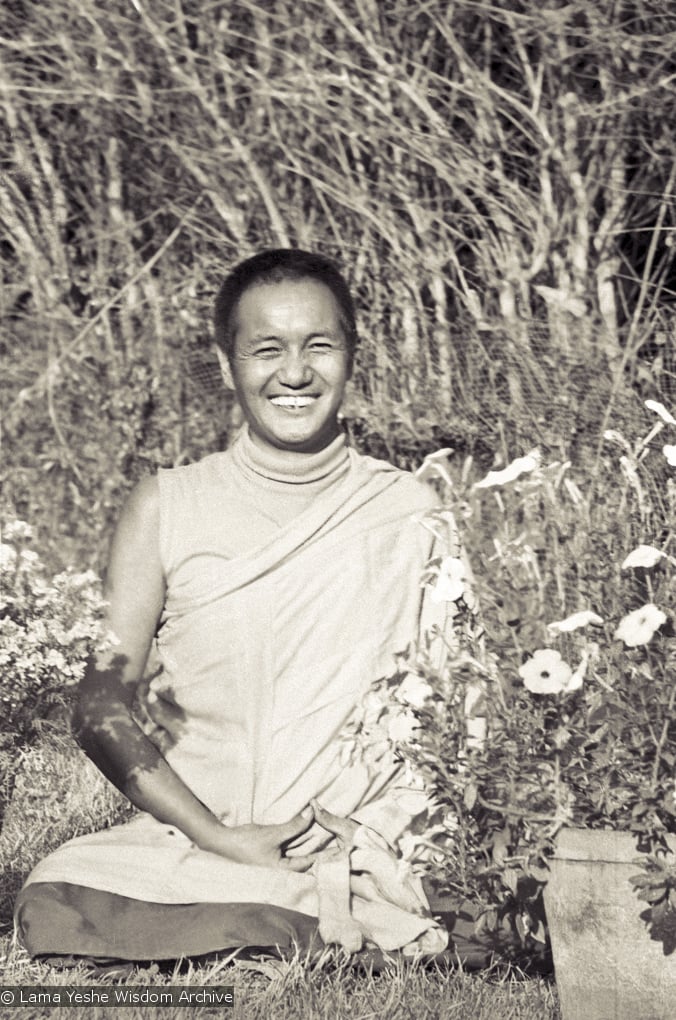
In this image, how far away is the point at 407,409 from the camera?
501 centimetres

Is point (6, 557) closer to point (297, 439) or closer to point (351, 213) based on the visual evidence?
point (297, 439)

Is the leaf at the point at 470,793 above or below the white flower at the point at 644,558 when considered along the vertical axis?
below

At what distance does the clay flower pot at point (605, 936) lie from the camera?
A: 8.52 feet

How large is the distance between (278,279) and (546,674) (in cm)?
130

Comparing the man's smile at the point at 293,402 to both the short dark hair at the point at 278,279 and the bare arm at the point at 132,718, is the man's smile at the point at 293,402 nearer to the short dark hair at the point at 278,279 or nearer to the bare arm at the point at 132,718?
the short dark hair at the point at 278,279

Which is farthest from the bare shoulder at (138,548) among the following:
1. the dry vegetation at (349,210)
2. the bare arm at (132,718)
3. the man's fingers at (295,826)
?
the dry vegetation at (349,210)

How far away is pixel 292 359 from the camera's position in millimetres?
3541

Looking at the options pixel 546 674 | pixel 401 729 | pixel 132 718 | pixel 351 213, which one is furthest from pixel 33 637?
pixel 351 213

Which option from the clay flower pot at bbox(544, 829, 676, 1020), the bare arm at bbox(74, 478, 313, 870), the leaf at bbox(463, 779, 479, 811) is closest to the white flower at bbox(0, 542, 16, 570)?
the bare arm at bbox(74, 478, 313, 870)

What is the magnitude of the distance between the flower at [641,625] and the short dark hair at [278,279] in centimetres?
125

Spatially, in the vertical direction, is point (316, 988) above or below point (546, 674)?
below

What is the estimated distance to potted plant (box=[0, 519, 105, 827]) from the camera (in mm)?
2857

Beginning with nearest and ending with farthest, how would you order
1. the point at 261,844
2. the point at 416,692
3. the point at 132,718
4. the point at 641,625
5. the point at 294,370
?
1. the point at 641,625
2. the point at 416,692
3. the point at 261,844
4. the point at 132,718
5. the point at 294,370

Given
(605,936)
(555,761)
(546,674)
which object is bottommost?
(605,936)
